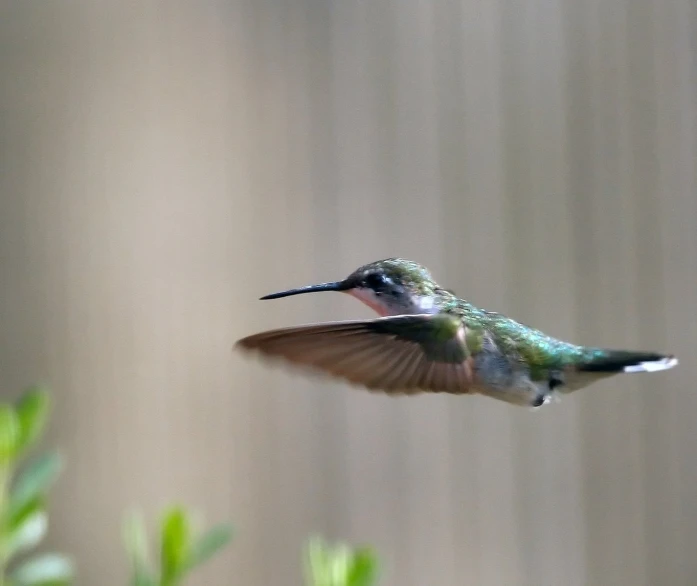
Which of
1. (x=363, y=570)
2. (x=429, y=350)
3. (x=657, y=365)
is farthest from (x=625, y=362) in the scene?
(x=363, y=570)

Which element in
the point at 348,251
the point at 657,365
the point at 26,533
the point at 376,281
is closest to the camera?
the point at 26,533

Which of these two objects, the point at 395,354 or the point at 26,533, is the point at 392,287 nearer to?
the point at 395,354

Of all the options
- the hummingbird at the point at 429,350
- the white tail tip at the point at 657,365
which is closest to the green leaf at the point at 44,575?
the hummingbird at the point at 429,350

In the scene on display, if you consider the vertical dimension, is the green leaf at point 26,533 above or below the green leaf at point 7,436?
below

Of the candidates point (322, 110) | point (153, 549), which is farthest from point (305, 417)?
point (322, 110)

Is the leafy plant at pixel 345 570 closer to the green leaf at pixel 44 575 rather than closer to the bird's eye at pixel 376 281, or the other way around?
the green leaf at pixel 44 575

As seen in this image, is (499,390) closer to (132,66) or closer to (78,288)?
(78,288)
